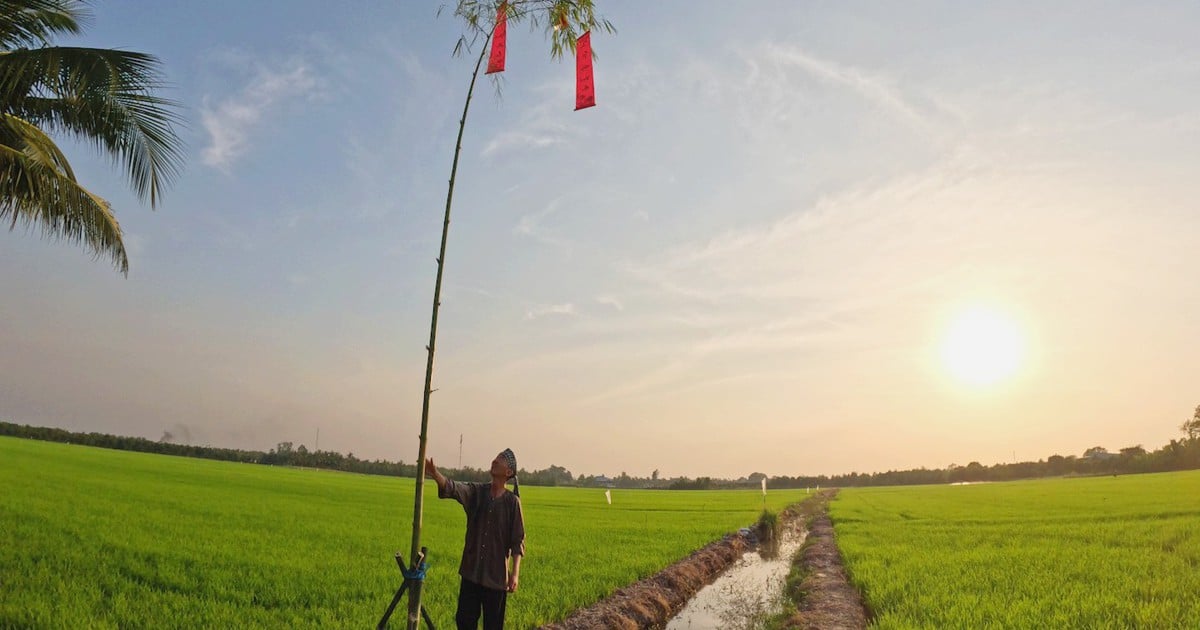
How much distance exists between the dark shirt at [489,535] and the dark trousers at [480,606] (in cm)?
9

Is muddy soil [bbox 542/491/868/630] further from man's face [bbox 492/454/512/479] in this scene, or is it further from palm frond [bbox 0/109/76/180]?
palm frond [bbox 0/109/76/180]

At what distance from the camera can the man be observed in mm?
4742

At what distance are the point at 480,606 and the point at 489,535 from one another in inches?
22.7

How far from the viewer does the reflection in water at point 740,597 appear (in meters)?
9.62

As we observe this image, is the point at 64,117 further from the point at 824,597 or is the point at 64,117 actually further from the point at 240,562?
the point at 824,597

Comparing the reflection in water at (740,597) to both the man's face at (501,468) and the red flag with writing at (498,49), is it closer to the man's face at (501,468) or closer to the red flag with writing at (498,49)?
the man's face at (501,468)

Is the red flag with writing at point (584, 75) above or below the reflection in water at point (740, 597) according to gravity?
above

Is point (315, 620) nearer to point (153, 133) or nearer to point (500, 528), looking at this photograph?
point (500, 528)

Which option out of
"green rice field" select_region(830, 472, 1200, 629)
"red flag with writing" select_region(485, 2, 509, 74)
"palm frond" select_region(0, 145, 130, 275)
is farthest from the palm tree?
"green rice field" select_region(830, 472, 1200, 629)

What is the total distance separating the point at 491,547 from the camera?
15.6ft

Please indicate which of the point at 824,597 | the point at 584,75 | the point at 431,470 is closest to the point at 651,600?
the point at 824,597

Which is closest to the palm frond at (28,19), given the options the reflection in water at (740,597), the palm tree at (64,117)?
the palm tree at (64,117)

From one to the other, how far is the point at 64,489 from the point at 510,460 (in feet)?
78.5

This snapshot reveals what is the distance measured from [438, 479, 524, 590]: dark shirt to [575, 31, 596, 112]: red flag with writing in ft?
10.5
